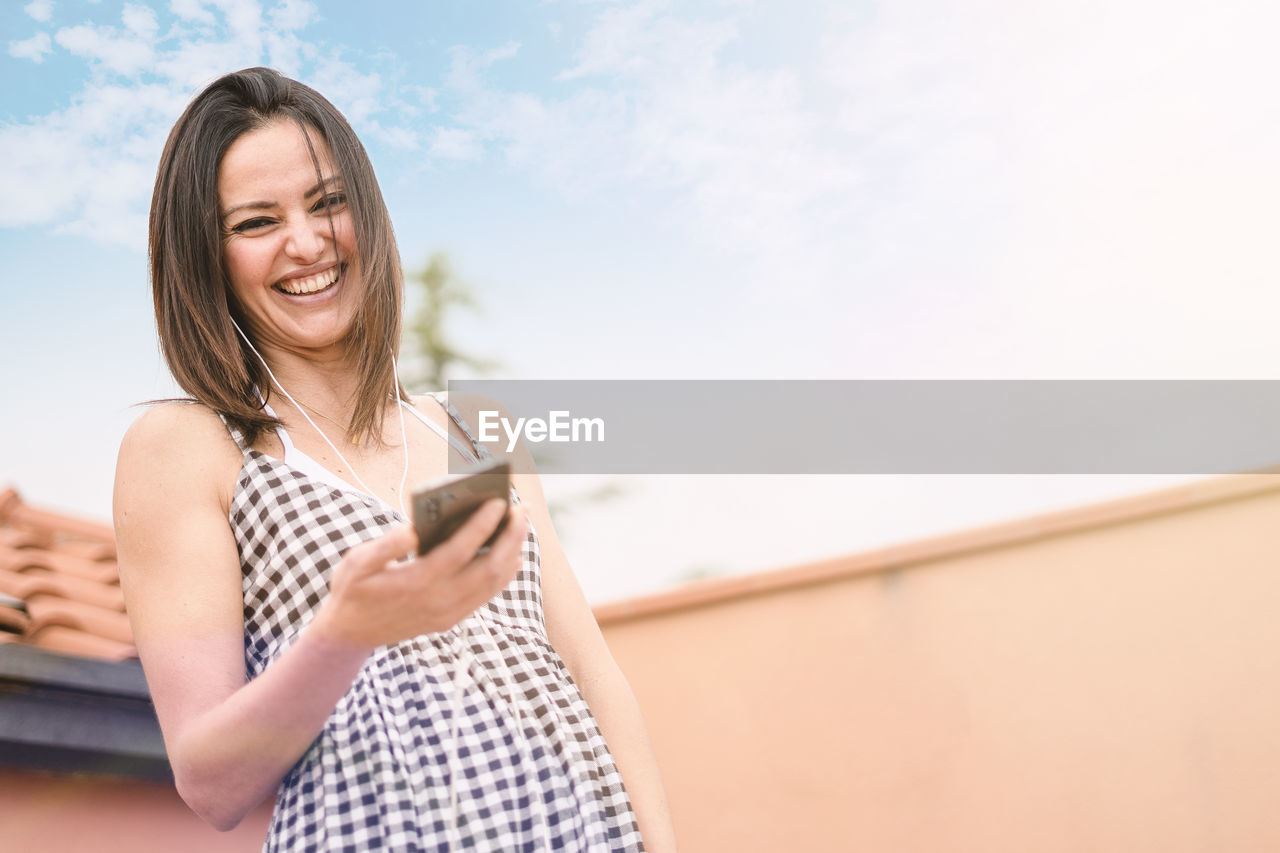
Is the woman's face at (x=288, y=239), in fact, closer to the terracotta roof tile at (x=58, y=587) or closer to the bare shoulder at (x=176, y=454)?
the bare shoulder at (x=176, y=454)

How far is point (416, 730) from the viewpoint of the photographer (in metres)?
1.14

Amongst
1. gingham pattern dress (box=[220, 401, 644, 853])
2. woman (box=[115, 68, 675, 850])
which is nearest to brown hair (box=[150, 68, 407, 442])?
woman (box=[115, 68, 675, 850])

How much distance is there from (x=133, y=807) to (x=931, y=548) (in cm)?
268

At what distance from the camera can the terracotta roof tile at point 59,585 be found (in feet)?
8.82

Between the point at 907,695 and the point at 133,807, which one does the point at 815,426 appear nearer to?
the point at 907,695

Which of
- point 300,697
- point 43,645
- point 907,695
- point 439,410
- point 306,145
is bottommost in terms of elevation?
point 907,695

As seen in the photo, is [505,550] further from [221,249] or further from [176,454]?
[221,249]

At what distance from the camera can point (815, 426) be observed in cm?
721

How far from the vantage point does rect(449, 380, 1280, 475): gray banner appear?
355 centimetres

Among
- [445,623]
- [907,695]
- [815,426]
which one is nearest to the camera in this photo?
[445,623]

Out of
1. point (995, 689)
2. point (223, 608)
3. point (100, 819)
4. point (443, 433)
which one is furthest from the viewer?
point (995, 689)

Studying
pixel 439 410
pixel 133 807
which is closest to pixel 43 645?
pixel 133 807

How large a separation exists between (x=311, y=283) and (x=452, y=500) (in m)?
0.72

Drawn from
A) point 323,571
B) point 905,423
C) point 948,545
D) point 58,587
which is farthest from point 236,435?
point 905,423
